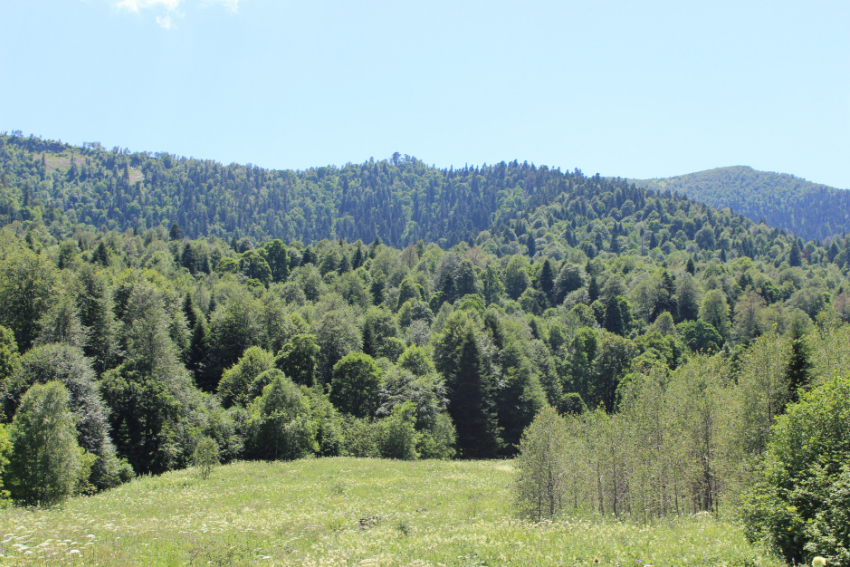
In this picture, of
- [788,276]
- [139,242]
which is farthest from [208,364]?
[788,276]

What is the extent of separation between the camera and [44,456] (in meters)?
27.3

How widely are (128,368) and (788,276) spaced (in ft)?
523

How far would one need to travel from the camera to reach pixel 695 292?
120000mm

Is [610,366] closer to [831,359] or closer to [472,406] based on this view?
[472,406]

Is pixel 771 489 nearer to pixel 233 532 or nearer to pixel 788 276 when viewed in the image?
pixel 233 532

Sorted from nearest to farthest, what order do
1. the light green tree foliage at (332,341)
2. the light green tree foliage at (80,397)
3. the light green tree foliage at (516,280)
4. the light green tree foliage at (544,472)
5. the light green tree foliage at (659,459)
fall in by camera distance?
the light green tree foliage at (544,472) → the light green tree foliage at (659,459) → the light green tree foliage at (80,397) → the light green tree foliage at (332,341) → the light green tree foliage at (516,280)

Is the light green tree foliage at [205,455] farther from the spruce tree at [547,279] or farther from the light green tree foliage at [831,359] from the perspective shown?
the spruce tree at [547,279]

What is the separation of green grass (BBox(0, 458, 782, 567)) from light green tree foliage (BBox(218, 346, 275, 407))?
22503 mm

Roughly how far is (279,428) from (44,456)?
19.6 m

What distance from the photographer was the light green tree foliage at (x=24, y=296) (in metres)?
51.1

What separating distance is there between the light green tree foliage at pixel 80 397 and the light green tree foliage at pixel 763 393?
4160cm

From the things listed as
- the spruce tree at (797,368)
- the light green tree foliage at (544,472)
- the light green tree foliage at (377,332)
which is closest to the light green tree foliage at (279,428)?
the light green tree foliage at (544,472)

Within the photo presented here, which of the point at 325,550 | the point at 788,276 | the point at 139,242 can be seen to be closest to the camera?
the point at 325,550

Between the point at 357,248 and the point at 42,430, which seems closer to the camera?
the point at 42,430
